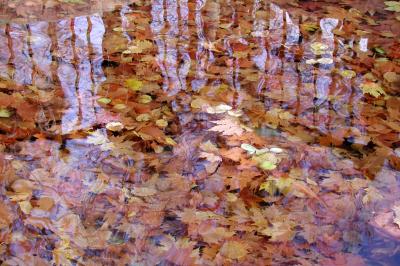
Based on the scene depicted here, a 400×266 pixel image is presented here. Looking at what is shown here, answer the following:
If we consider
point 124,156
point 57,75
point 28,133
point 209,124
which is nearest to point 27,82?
point 57,75

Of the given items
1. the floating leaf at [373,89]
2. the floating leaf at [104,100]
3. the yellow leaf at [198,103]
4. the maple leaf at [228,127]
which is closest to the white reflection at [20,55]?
the floating leaf at [104,100]

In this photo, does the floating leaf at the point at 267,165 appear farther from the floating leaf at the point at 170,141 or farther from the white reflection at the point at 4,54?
the white reflection at the point at 4,54

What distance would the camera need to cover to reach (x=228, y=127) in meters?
3.32

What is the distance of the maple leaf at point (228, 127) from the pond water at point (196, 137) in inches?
0.5

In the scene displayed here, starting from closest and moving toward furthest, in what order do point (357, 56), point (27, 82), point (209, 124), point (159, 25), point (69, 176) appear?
point (69, 176), point (209, 124), point (27, 82), point (357, 56), point (159, 25)

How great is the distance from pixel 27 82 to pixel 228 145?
1.63 metres

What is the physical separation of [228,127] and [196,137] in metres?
0.24

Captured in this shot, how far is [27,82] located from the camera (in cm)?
370

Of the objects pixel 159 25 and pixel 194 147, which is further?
pixel 159 25

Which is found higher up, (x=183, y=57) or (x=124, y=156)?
(x=183, y=57)

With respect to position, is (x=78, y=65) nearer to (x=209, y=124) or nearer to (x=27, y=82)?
(x=27, y=82)

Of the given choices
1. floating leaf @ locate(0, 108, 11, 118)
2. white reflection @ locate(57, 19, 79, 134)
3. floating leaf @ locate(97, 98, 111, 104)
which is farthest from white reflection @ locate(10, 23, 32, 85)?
floating leaf @ locate(97, 98, 111, 104)

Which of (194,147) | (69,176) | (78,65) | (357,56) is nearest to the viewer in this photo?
(69,176)

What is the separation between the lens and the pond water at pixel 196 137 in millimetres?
2494
